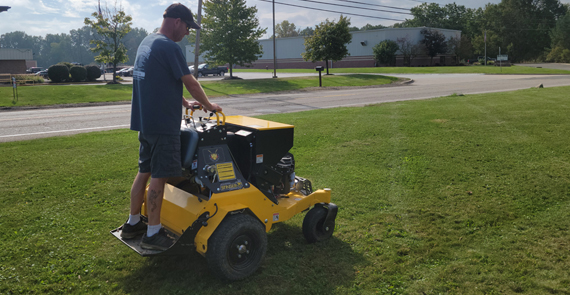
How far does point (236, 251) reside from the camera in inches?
133

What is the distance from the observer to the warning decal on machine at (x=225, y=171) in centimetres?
339

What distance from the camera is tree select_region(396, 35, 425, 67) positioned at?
61.0 meters

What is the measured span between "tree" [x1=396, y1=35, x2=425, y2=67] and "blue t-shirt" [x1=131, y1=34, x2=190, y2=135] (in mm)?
61905

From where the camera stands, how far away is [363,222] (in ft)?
15.3

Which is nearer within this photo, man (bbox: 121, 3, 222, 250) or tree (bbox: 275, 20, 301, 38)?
man (bbox: 121, 3, 222, 250)

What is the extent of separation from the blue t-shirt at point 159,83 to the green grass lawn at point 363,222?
1.29m

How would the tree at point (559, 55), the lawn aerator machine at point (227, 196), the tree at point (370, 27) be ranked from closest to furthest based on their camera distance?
the lawn aerator machine at point (227, 196) < the tree at point (559, 55) < the tree at point (370, 27)

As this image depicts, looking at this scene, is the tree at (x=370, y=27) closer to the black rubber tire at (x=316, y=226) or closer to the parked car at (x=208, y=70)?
Answer: the parked car at (x=208, y=70)

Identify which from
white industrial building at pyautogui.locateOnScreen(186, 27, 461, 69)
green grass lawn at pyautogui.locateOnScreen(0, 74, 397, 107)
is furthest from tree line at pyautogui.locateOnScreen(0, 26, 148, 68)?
green grass lawn at pyautogui.locateOnScreen(0, 74, 397, 107)

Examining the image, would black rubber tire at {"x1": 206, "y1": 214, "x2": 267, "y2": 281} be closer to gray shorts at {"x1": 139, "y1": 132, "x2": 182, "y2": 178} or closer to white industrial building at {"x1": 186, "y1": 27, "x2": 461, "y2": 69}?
gray shorts at {"x1": 139, "y1": 132, "x2": 182, "y2": 178}

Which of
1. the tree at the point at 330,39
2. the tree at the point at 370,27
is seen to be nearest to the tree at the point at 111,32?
the tree at the point at 330,39

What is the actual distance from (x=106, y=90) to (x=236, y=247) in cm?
2443

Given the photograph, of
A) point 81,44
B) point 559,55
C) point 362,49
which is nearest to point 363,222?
point 362,49

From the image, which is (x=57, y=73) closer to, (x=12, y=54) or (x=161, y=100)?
(x=12, y=54)
